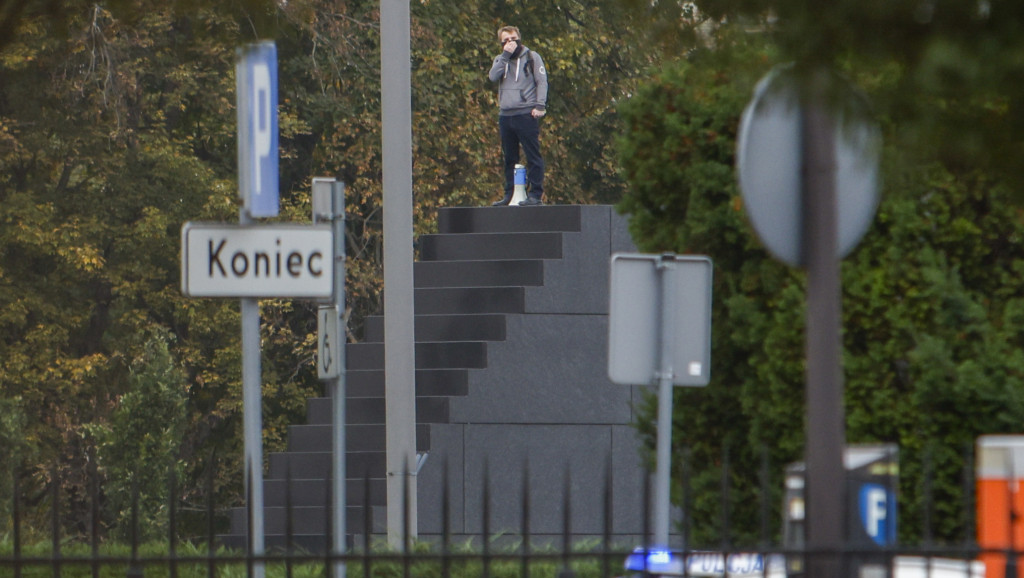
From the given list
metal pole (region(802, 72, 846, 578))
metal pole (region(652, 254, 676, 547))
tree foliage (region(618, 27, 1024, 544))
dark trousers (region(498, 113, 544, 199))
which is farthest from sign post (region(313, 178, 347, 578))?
dark trousers (region(498, 113, 544, 199))

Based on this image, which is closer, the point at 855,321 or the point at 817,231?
the point at 817,231

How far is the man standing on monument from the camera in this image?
1500 cm

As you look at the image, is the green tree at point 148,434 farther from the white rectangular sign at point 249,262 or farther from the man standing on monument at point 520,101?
the white rectangular sign at point 249,262

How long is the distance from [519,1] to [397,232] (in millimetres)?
16163

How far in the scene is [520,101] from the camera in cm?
1518

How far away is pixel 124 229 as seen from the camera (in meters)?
24.5

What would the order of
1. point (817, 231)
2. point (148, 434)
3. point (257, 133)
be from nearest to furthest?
point (817, 231)
point (257, 133)
point (148, 434)

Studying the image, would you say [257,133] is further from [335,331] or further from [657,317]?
[657,317]

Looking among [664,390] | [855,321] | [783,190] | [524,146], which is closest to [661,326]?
[664,390]

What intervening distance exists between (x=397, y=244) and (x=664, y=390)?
17.6 feet

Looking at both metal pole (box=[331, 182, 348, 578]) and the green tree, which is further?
the green tree

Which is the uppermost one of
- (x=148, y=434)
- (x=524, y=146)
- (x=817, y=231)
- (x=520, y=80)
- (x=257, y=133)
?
(x=520, y=80)

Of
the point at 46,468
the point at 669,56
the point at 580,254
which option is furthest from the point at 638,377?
the point at 46,468

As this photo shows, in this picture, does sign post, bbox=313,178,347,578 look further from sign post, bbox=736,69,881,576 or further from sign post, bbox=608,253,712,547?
→ sign post, bbox=736,69,881,576
